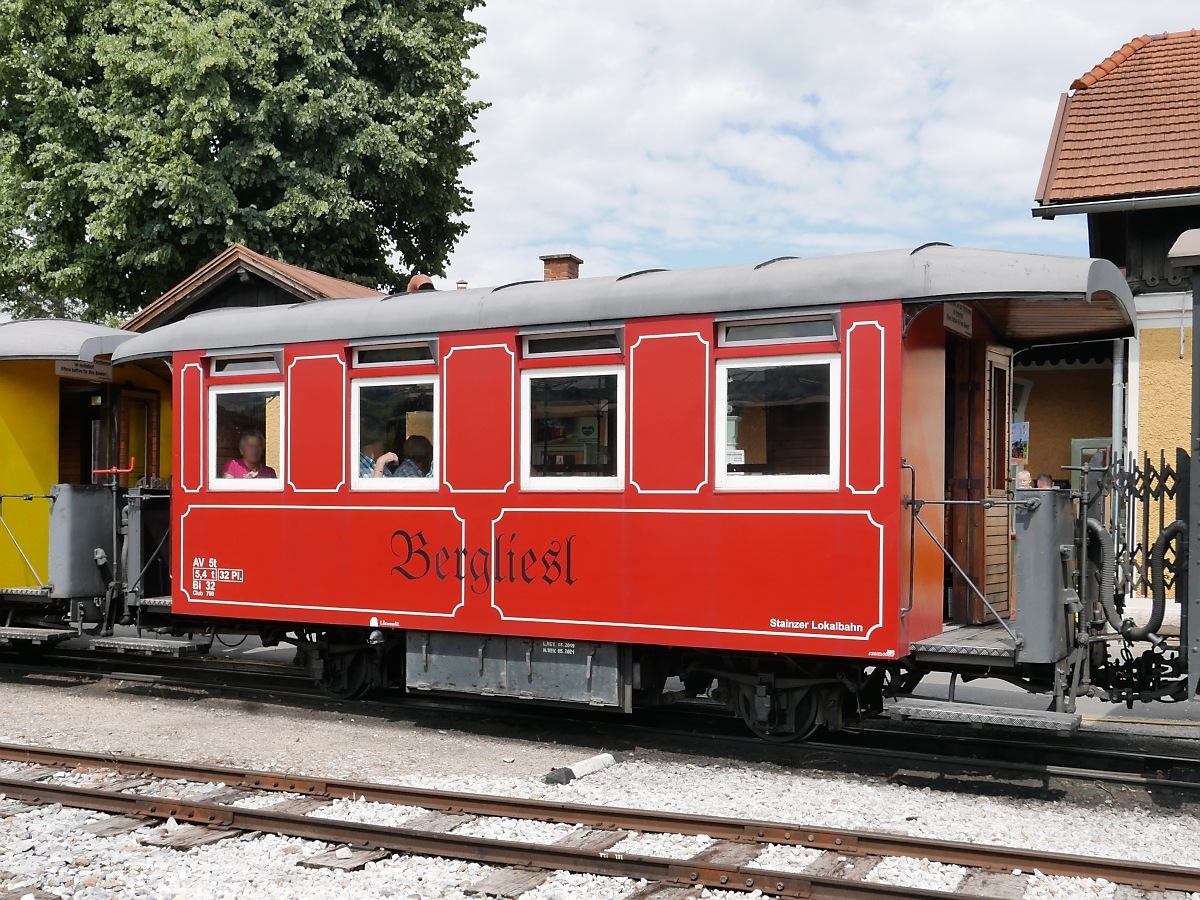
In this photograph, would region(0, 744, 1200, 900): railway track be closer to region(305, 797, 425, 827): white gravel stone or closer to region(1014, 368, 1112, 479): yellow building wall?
region(305, 797, 425, 827): white gravel stone

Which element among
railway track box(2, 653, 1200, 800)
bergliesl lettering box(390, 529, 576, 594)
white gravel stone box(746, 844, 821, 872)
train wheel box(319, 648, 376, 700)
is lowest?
railway track box(2, 653, 1200, 800)

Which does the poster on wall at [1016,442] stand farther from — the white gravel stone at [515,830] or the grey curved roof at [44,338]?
the grey curved roof at [44,338]

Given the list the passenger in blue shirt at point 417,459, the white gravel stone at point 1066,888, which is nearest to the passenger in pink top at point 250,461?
the passenger in blue shirt at point 417,459

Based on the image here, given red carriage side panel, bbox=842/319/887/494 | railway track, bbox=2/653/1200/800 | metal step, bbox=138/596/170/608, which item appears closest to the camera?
red carriage side panel, bbox=842/319/887/494

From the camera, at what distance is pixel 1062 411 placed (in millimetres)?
16875

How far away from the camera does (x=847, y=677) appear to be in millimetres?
7730

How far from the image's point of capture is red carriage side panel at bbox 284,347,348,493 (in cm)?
933

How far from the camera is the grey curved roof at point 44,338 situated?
37.1 ft

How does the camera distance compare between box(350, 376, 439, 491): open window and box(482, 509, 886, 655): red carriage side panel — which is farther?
box(350, 376, 439, 491): open window

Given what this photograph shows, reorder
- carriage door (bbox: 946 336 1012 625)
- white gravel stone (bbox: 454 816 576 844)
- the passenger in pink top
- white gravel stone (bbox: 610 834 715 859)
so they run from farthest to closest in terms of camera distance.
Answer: the passenger in pink top
carriage door (bbox: 946 336 1012 625)
white gravel stone (bbox: 454 816 576 844)
white gravel stone (bbox: 610 834 715 859)

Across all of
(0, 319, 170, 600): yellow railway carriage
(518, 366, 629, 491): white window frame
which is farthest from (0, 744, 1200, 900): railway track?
(0, 319, 170, 600): yellow railway carriage

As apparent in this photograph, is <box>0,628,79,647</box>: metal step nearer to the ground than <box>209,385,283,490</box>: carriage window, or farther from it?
nearer to the ground

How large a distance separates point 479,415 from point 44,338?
5.31m

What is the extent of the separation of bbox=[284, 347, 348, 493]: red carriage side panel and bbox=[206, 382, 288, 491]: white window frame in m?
0.08
